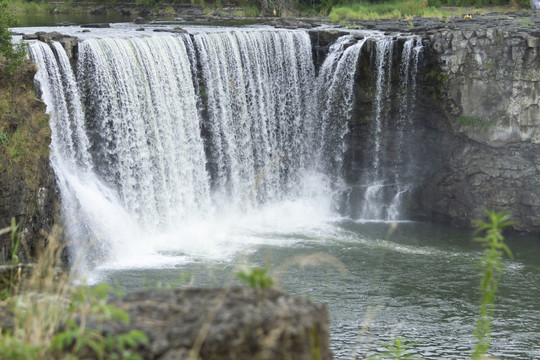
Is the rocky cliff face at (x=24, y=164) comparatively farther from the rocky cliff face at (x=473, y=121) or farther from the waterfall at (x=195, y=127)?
the rocky cliff face at (x=473, y=121)

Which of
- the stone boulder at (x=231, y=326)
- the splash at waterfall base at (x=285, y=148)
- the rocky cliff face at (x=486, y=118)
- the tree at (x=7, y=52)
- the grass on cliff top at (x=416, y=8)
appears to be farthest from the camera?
the grass on cliff top at (x=416, y=8)

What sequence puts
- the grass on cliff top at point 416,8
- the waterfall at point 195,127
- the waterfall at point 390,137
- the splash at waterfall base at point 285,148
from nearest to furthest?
the splash at waterfall base at point 285,148, the waterfall at point 195,127, the waterfall at point 390,137, the grass on cliff top at point 416,8

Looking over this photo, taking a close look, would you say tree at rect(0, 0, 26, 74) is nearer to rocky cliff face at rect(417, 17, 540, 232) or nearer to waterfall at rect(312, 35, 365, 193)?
waterfall at rect(312, 35, 365, 193)

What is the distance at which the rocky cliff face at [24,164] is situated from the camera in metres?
13.7

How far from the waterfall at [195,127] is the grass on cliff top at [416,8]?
9494 mm

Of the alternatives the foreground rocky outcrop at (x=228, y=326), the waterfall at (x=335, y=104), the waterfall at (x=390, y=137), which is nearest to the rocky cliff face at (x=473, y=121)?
the waterfall at (x=390, y=137)

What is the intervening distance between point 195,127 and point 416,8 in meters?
15.9

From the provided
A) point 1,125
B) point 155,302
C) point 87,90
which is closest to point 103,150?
point 87,90

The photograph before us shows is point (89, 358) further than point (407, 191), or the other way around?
point (407, 191)

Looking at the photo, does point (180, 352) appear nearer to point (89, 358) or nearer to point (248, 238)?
point (89, 358)

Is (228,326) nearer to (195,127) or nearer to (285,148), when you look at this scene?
(195,127)

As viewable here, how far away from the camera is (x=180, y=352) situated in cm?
329

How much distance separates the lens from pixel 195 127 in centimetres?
1989

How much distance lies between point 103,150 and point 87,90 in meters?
1.54
